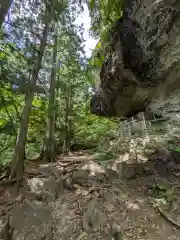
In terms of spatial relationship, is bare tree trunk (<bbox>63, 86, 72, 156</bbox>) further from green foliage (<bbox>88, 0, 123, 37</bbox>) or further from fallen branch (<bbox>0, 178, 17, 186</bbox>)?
fallen branch (<bbox>0, 178, 17, 186</bbox>)

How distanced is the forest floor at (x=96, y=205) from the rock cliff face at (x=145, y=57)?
5605mm

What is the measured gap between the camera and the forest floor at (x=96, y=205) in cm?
341

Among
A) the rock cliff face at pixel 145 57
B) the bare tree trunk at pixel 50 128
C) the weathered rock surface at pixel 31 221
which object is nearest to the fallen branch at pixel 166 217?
the weathered rock surface at pixel 31 221

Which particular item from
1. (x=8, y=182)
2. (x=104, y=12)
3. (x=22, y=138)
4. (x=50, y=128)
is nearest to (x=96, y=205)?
(x=8, y=182)

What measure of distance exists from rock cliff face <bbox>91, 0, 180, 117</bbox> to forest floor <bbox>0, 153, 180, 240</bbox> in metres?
5.60

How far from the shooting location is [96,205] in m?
4.05

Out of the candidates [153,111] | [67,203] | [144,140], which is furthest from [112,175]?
[153,111]

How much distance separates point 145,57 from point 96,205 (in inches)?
320

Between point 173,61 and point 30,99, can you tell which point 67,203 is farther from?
point 173,61

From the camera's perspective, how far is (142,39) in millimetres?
8523

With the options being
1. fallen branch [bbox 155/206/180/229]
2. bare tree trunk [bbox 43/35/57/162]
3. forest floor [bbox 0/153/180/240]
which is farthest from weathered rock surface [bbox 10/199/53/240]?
bare tree trunk [bbox 43/35/57/162]

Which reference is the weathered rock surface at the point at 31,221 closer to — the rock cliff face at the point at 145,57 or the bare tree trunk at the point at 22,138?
the bare tree trunk at the point at 22,138

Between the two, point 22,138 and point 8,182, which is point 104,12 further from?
point 8,182

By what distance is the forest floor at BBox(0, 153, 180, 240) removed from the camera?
3412 millimetres
